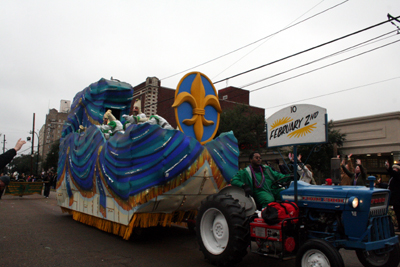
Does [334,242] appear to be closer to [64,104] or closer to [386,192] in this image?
[386,192]

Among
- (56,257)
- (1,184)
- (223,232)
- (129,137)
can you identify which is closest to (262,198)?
(223,232)

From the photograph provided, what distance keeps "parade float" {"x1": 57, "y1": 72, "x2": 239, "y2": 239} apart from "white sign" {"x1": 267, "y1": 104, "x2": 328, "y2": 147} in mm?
1849

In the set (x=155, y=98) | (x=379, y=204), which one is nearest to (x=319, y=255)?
(x=379, y=204)

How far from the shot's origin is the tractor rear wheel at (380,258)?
3959mm

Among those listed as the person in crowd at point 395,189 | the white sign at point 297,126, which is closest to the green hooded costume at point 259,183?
the white sign at point 297,126

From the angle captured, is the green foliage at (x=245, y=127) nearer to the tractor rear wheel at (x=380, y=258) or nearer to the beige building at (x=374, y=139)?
the beige building at (x=374, y=139)

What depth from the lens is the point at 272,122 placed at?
454 cm

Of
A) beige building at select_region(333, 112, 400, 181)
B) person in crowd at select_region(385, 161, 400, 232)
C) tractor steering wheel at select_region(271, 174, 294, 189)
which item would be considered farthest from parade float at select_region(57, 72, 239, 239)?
beige building at select_region(333, 112, 400, 181)

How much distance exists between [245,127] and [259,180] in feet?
68.3

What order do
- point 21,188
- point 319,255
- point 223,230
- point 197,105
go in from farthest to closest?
1. point 21,188
2. point 197,105
3. point 223,230
4. point 319,255

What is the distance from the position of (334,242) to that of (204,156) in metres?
2.94

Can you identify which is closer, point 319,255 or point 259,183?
point 319,255

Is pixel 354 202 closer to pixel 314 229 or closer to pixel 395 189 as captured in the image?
pixel 314 229

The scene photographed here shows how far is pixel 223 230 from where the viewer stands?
182 inches
